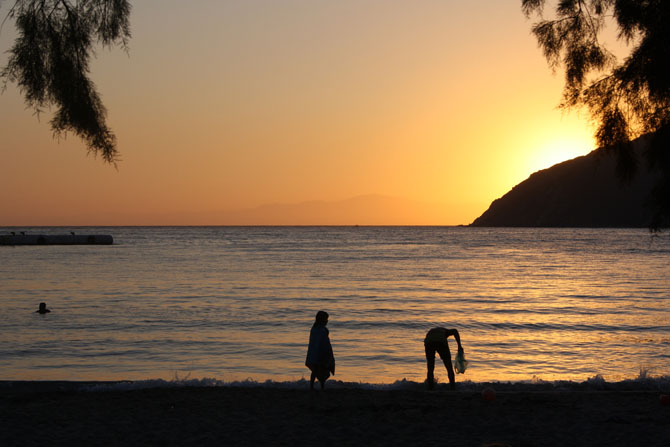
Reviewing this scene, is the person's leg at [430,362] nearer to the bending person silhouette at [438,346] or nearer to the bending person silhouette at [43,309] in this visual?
the bending person silhouette at [438,346]

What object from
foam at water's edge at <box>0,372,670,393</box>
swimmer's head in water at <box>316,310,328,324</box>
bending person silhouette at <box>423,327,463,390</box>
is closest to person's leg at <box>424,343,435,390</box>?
bending person silhouette at <box>423,327,463,390</box>

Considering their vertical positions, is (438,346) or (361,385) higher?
(438,346)

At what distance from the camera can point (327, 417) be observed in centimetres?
1002

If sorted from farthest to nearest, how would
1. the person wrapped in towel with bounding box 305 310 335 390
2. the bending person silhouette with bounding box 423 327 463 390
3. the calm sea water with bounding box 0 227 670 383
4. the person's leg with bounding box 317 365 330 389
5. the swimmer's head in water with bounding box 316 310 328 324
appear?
1. the calm sea water with bounding box 0 227 670 383
2. the bending person silhouette with bounding box 423 327 463 390
3. the person's leg with bounding box 317 365 330 389
4. the person wrapped in towel with bounding box 305 310 335 390
5. the swimmer's head in water with bounding box 316 310 328 324

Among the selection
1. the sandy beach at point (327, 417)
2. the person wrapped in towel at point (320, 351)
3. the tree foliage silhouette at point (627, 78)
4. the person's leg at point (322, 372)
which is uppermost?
the tree foliage silhouette at point (627, 78)

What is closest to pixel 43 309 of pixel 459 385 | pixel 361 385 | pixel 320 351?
pixel 361 385

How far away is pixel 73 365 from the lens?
16266 millimetres

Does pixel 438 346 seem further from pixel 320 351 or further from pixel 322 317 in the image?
pixel 322 317

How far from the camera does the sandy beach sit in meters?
8.81

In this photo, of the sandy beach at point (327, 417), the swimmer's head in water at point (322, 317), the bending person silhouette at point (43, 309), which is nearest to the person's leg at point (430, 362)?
the sandy beach at point (327, 417)

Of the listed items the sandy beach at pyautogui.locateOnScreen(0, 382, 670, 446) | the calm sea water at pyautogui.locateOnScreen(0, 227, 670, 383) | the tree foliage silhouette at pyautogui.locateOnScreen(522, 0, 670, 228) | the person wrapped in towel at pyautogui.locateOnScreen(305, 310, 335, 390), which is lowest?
the calm sea water at pyautogui.locateOnScreen(0, 227, 670, 383)

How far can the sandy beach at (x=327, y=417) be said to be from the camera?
8812 millimetres

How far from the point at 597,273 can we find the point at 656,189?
4572 cm

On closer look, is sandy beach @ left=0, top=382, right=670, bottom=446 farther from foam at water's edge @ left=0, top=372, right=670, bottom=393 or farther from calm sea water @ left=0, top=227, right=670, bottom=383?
calm sea water @ left=0, top=227, right=670, bottom=383
